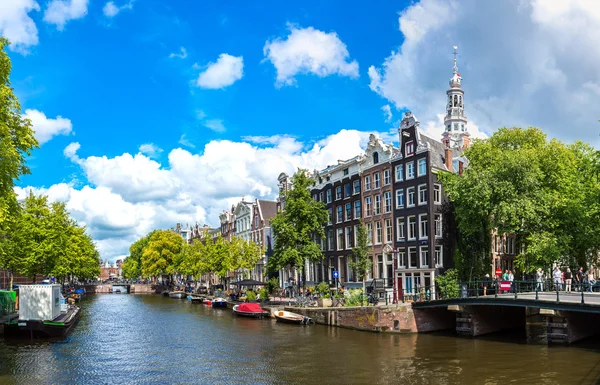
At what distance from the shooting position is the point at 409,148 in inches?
2169

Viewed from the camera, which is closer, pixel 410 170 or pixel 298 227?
pixel 410 170

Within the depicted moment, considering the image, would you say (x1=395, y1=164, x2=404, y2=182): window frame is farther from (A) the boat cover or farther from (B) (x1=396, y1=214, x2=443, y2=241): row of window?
(A) the boat cover

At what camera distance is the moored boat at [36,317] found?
3903cm

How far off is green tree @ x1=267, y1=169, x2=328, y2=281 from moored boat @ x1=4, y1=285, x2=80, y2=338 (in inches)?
1029

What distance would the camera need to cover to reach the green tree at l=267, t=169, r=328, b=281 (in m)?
61.4

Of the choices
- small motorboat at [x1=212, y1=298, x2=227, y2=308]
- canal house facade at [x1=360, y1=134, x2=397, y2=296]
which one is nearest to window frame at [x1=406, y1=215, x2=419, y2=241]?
canal house facade at [x1=360, y1=134, x2=397, y2=296]

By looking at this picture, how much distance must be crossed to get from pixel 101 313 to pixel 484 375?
50.5 metres

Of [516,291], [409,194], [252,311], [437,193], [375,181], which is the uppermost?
[375,181]

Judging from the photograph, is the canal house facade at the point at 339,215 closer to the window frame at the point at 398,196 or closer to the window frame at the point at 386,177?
the window frame at the point at 386,177

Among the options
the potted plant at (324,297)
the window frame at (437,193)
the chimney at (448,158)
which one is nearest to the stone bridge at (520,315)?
the potted plant at (324,297)

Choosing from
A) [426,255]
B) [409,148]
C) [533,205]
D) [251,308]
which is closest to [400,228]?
[426,255]

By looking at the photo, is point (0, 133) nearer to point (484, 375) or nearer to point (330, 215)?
point (484, 375)

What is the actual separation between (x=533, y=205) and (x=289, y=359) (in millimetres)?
25804

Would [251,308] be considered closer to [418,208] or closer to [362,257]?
[362,257]
